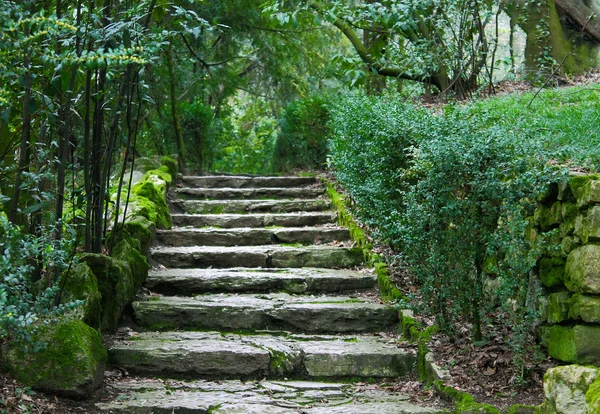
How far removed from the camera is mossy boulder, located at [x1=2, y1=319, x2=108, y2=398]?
3.95 m

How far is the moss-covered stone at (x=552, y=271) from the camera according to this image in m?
4.04

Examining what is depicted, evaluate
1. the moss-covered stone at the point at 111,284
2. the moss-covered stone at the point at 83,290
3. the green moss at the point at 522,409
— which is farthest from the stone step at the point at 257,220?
the green moss at the point at 522,409

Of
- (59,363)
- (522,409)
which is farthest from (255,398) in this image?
(522,409)

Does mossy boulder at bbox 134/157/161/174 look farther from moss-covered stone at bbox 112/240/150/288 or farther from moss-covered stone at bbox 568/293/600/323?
moss-covered stone at bbox 568/293/600/323

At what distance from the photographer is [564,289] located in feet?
13.2

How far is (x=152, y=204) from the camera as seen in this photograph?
7.28 m

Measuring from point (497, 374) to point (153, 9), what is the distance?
3636 millimetres

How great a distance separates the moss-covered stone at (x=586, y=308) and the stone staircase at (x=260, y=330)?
41.1 inches

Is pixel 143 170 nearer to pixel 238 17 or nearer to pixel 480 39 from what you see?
pixel 238 17

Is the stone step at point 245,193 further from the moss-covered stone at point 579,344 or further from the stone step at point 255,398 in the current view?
the moss-covered stone at point 579,344

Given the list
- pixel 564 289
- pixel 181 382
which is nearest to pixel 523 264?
pixel 564 289

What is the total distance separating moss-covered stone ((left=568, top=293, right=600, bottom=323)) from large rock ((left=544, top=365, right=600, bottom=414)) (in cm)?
47

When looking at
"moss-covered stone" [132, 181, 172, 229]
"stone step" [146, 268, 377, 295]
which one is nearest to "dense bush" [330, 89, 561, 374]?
"stone step" [146, 268, 377, 295]

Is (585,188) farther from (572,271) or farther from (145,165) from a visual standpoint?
(145,165)
